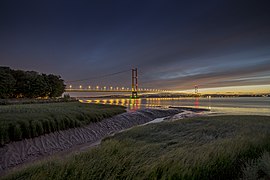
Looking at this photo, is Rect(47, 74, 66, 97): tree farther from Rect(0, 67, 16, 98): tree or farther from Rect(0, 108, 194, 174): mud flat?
Rect(0, 108, 194, 174): mud flat

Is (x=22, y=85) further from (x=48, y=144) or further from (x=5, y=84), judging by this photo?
(x=48, y=144)

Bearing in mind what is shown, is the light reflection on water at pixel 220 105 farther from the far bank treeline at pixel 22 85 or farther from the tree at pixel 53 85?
the far bank treeline at pixel 22 85

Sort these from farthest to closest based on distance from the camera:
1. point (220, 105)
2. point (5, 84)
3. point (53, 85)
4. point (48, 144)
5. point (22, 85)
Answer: point (220, 105) < point (53, 85) < point (22, 85) < point (5, 84) < point (48, 144)

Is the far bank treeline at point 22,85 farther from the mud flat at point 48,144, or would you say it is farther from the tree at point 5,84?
the mud flat at point 48,144

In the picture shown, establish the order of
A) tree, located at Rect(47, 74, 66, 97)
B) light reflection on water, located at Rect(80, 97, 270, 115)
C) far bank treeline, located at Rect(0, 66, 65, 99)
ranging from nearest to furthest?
1. far bank treeline, located at Rect(0, 66, 65, 99)
2. light reflection on water, located at Rect(80, 97, 270, 115)
3. tree, located at Rect(47, 74, 66, 97)

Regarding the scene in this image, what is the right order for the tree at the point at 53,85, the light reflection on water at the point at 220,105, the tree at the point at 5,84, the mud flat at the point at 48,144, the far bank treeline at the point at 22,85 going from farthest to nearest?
the tree at the point at 53,85, the light reflection on water at the point at 220,105, the far bank treeline at the point at 22,85, the tree at the point at 5,84, the mud flat at the point at 48,144

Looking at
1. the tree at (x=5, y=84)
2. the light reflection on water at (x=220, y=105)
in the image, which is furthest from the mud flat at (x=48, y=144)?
the tree at (x=5, y=84)

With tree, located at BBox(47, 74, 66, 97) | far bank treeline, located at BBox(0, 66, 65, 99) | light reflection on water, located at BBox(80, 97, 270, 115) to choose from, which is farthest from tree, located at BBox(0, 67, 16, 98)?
light reflection on water, located at BBox(80, 97, 270, 115)

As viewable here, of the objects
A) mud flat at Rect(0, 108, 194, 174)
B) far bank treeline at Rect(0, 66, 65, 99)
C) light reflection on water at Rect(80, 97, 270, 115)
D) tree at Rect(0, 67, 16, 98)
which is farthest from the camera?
light reflection on water at Rect(80, 97, 270, 115)

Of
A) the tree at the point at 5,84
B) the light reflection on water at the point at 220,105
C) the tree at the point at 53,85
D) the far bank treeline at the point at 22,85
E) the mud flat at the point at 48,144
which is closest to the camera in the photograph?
the mud flat at the point at 48,144

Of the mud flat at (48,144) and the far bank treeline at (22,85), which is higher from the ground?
the far bank treeline at (22,85)

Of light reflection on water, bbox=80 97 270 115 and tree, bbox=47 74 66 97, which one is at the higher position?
tree, bbox=47 74 66 97

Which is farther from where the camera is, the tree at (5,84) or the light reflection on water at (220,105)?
the light reflection on water at (220,105)

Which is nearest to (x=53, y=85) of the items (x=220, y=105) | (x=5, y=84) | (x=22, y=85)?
(x=22, y=85)
